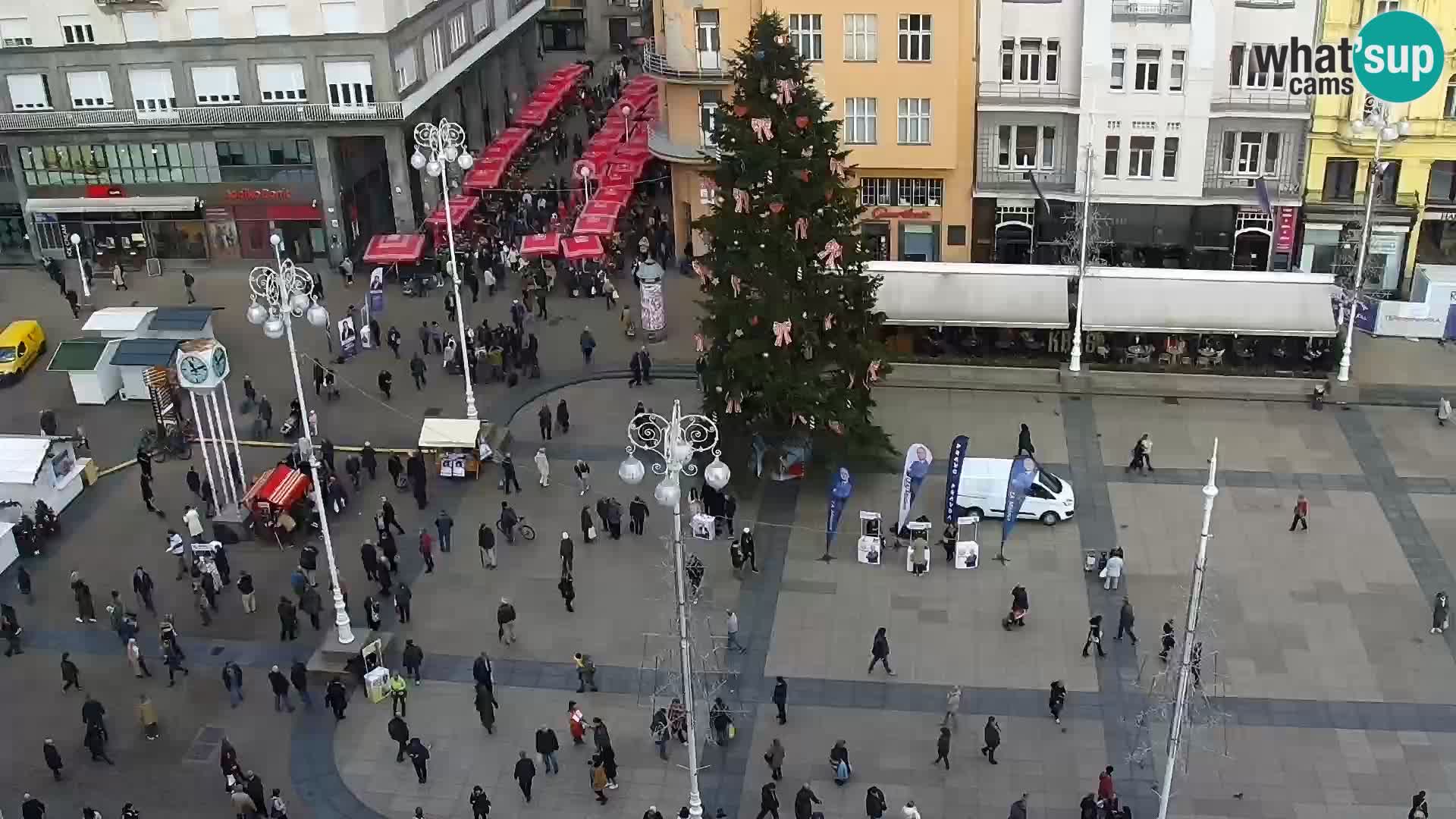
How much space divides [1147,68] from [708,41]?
48.4 ft

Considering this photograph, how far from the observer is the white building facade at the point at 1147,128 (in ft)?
156

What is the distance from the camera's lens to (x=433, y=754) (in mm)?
31047

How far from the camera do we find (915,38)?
4928 cm

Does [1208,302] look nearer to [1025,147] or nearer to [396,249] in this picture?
[1025,147]

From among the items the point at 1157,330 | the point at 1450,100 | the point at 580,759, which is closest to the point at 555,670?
the point at 580,759

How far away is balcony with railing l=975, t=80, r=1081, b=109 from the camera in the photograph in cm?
4953

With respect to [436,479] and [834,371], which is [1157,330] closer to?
[834,371]

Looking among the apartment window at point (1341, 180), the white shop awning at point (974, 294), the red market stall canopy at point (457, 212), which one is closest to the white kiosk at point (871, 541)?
the white shop awning at point (974, 294)

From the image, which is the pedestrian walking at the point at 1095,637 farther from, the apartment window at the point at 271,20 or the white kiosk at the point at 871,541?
the apartment window at the point at 271,20

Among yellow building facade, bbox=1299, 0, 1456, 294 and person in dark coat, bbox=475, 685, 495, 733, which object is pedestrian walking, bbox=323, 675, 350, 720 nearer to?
person in dark coat, bbox=475, 685, 495, 733

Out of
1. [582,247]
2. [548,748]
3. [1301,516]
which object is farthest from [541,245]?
[1301,516]

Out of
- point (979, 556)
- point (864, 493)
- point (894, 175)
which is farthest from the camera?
point (894, 175)

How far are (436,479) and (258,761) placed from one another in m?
12.0

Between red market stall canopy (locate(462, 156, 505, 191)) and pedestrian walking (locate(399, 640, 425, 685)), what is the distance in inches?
1190
